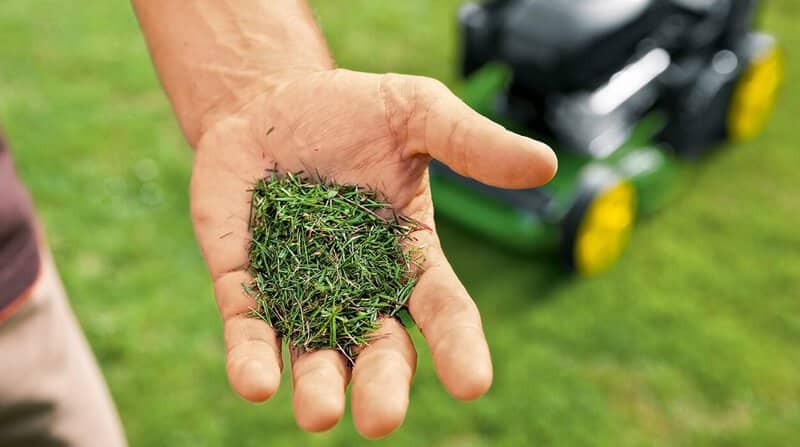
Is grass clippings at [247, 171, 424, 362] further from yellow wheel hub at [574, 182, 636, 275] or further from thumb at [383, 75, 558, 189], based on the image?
yellow wheel hub at [574, 182, 636, 275]

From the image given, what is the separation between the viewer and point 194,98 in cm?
260

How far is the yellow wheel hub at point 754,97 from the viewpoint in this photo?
5164 millimetres

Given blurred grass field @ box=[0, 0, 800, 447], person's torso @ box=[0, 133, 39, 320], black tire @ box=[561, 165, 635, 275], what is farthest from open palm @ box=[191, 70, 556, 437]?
black tire @ box=[561, 165, 635, 275]

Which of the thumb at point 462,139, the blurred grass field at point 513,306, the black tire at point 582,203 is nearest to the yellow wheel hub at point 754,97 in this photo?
the blurred grass field at point 513,306

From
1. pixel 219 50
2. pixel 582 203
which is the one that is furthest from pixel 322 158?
pixel 582 203

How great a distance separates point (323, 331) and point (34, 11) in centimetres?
565

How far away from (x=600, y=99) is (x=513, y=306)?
1.39m

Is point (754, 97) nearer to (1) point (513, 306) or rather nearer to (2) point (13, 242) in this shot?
(1) point (513, 306)

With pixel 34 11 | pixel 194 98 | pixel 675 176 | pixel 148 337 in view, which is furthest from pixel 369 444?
pixel 34 11

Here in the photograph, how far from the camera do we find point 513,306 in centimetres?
429

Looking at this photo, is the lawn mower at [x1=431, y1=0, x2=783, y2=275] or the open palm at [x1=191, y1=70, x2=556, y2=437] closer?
the open palm at [x1=191, y1=70, x2=556, y2=437]

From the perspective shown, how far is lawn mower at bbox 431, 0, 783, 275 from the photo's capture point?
4246mm

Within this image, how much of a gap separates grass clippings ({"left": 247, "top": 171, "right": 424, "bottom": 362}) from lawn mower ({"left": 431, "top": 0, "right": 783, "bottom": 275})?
2.02m

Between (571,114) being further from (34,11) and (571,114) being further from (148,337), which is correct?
(34,11)
